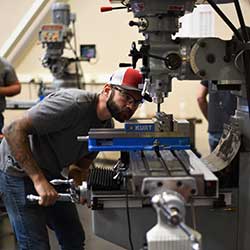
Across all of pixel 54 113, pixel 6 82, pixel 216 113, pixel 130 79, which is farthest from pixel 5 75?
pixel 130 79

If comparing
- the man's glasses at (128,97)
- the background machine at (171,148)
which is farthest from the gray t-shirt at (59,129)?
the background machine at (171,148)

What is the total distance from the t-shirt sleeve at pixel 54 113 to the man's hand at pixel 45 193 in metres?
0.19

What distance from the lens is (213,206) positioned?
1373 millimetres

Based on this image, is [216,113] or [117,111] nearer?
[117,111]

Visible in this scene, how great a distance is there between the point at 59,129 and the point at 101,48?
3181mm

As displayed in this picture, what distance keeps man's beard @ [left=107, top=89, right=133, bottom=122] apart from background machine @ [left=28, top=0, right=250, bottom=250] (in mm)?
219

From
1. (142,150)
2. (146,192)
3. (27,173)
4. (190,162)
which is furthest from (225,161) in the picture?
(27,173)

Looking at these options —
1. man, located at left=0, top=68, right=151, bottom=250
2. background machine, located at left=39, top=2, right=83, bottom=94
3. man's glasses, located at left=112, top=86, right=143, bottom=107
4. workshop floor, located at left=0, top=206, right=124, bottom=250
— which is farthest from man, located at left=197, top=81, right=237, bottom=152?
background machine, located at left=39, top=2, right=83, bottom=94

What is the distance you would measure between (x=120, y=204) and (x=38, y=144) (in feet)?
1.95

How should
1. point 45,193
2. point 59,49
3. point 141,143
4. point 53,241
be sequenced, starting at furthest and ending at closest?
point 59,49 < point 53,241 < point 45,193 < point 141,143

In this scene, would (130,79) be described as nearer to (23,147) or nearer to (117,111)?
(117,111)

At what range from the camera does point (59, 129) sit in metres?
1.76

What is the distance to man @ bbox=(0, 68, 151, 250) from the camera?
167 cm

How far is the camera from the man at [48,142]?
1.67 metres
